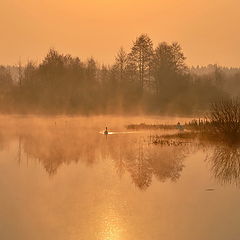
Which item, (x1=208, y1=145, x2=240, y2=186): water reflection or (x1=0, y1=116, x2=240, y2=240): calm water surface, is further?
(x1=208, y1=145, x2=240, y2=186): water reflection

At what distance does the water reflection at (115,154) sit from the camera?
17672mm

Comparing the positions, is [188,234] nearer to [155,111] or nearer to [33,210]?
[33,210]

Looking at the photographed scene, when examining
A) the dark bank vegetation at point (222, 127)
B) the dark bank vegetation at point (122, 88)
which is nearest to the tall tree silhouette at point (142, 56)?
the dark bank vegetation at point (122, 88)

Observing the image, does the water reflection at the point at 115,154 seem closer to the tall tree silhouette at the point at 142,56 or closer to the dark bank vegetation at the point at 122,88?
the dark bank vegetation at the point at 122,88

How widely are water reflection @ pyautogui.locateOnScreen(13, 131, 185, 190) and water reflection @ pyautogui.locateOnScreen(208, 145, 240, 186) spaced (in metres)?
1.31

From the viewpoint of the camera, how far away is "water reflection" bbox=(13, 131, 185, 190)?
1767 cm

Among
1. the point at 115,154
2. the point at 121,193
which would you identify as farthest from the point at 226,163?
the point at 121,193

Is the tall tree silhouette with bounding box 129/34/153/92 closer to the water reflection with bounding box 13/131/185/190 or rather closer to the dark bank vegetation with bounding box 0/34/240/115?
the dark bank vegetation with bounding box 0/34/240/115

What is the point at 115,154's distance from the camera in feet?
73.5

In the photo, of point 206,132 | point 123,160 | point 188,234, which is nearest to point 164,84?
point 206,132

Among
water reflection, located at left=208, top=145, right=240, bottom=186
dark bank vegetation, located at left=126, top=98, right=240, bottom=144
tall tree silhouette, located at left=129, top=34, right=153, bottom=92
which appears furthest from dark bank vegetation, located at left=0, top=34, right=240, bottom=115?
water reflection, located at left=208, top=145, right=240, bottom=186

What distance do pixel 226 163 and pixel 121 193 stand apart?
6563 mm

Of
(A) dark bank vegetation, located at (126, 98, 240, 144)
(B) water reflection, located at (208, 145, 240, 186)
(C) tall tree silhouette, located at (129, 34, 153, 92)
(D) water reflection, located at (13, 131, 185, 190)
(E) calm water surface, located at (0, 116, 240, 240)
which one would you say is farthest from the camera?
(C) tall tree silhouette, located at (129, 34, 153, 92)

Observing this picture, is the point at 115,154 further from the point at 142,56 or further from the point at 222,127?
the point at 142,56
